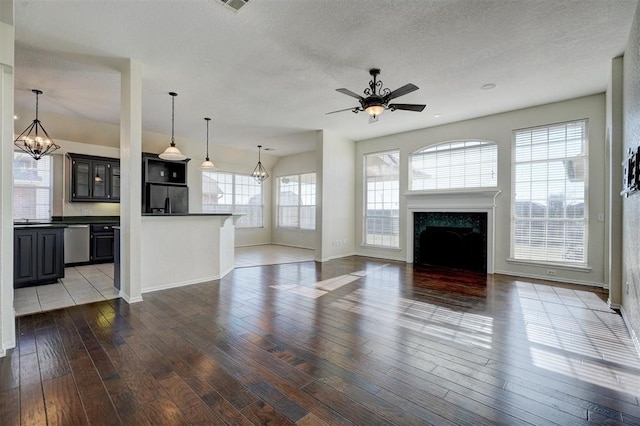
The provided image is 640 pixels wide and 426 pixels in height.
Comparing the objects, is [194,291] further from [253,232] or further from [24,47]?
[253,232]

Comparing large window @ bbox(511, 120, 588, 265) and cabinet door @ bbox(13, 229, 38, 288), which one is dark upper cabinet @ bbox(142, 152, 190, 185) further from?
large window @ bbox(511, 120, 588, 265)

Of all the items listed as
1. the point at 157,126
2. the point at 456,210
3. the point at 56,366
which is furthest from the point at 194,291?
the point at 456,210

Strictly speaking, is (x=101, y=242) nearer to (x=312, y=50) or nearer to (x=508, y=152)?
(x=312, y=50)

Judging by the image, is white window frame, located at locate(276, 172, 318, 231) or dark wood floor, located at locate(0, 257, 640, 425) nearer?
dark wood floor, located at locate(0, 257, 640, 425)


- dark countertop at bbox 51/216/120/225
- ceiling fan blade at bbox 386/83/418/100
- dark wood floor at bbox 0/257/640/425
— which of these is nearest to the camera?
dark wood floor at bbox 0/257/640/425

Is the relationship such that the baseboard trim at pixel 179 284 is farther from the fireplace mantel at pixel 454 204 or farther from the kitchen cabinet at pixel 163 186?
the fireplace mantel at pixel 454 204

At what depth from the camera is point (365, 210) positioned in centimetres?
816

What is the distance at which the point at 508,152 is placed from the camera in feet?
19.1

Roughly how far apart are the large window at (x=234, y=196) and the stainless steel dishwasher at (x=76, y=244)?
3152mm

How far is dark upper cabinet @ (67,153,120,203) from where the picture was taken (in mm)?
Result: 6633

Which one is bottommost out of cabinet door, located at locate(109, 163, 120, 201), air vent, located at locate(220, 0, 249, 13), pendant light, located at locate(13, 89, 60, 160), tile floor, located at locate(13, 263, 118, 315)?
tile floor, located at locate(13, 263, 118, 315)

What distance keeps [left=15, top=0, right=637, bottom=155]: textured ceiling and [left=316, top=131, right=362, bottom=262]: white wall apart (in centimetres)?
178

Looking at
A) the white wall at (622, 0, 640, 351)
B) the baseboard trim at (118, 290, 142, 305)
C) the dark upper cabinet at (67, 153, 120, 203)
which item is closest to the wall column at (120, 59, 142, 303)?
the baseboard trim at (118, 290, 142, 305)

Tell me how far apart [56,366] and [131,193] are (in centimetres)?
217
